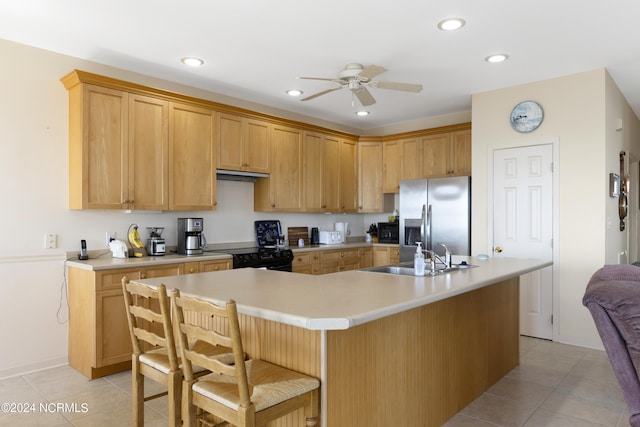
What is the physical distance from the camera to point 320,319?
4.95 ft

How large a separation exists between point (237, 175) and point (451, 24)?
8.99 ft

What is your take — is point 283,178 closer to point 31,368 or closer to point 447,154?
point 447,154

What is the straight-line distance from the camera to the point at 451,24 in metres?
3.07

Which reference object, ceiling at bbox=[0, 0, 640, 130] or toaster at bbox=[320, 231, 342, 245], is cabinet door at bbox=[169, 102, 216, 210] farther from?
toaster at bbox=[320, 231, 342, 245]

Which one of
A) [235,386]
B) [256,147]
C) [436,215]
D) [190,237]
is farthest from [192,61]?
[436,215]

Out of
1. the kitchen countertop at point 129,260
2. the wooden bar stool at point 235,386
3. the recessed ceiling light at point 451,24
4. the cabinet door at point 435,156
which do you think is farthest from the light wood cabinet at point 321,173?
the wooden bar stool at point 235,386

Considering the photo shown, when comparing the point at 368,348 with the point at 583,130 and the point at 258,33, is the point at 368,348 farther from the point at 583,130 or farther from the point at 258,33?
the point at 583,130

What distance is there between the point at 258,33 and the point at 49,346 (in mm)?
3058

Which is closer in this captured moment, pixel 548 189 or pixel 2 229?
pixel 2 229

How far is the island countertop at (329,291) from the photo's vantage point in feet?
5.24

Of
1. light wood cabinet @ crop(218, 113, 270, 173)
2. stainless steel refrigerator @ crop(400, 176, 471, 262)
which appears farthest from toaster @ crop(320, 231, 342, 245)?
light wood cabinet @ crop(218, 113, 270, 173)

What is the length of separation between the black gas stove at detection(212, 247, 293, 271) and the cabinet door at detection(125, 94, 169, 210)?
85 cm

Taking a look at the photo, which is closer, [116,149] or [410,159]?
[116,149]

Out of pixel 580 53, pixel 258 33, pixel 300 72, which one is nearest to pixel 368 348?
pixel 258 33
